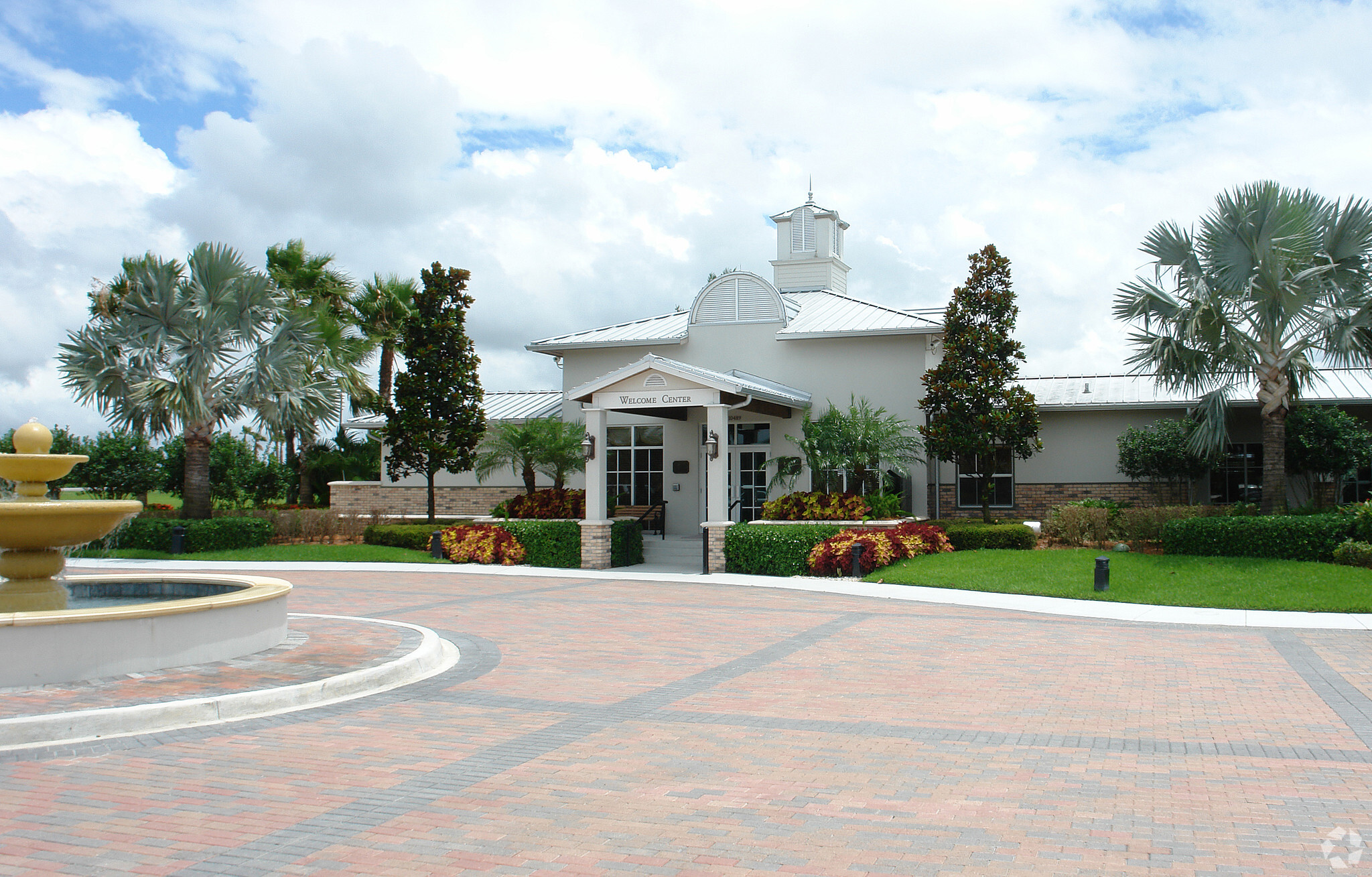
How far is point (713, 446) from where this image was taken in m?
19.9

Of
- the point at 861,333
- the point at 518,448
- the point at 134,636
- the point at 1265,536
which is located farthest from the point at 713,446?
the point at 134,636

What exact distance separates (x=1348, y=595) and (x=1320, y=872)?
1162 cm

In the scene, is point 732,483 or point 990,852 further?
point 732,483

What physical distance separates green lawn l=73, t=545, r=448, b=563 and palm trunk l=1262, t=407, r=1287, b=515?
16.1 meters

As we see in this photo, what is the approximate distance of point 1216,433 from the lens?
18812 mm

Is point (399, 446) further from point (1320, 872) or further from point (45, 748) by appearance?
point (1320, 872)

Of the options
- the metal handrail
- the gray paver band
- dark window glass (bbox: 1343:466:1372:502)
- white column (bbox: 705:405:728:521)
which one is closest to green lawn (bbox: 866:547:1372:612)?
the gray paver band

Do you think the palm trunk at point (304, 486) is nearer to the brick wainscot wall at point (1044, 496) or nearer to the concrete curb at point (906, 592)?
the concrete curb at point (906, 592)

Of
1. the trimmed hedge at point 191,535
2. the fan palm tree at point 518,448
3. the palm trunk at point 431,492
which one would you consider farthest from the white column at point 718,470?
the trimmed hedge at point 191,535

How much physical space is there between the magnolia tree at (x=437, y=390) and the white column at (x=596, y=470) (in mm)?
4390

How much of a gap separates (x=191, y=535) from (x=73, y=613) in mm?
15796

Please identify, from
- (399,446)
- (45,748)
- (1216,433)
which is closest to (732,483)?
(399,446)

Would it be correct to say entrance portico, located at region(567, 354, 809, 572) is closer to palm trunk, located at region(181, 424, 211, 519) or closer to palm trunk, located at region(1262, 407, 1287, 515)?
palm trunk, located at region(181, 424, 211, 519)

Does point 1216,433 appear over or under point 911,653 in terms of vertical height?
over
